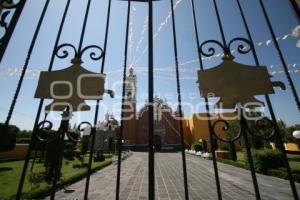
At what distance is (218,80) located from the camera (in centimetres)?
179

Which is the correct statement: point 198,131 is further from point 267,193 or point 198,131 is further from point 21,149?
point 267,193

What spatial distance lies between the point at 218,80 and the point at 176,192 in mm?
5647

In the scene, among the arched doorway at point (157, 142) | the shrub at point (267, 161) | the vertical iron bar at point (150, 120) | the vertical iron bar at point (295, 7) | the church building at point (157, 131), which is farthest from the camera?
the church building at point (157, 131)

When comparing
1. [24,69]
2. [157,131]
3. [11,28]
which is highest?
[157,131]

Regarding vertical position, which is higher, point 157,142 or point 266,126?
point 157,142

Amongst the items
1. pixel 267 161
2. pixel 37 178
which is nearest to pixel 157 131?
pixel 267 161

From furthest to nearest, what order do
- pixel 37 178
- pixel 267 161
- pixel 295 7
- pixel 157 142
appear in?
pixel 157 142
pixel 267 161
pixel 37 178
pixel 295 7

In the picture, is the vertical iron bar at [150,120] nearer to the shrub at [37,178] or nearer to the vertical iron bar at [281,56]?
the vertical iron bar at [281,56]

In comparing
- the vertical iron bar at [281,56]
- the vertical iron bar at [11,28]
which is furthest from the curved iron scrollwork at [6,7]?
the vertical iron bar at [281,56]

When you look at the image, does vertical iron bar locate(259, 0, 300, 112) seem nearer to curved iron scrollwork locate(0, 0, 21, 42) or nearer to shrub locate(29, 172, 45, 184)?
curved iron scrollwork locate(0, 0, 21, 42)

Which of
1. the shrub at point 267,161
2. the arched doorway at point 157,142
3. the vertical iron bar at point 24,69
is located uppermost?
the arched doorway at point 157,142

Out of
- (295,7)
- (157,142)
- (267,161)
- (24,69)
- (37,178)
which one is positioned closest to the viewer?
(295,7)

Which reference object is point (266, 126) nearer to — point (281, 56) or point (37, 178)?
point (281, 56)

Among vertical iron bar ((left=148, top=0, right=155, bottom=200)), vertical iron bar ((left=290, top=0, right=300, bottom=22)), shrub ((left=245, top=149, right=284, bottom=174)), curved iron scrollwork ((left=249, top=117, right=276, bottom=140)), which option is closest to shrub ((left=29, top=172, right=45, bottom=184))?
vertical iron bar ((left=148, top=0, right=155, bottom=200))
